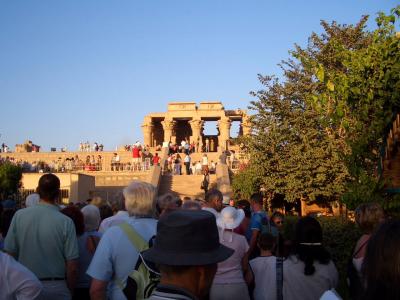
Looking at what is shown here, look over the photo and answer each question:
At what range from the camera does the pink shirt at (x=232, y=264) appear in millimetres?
5762

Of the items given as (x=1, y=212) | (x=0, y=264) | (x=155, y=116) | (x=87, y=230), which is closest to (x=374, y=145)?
(x=87, y=230)

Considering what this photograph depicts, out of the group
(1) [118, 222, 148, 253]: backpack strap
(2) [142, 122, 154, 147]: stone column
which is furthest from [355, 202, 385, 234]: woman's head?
(2) [142, 122, 154, 147]: stone column

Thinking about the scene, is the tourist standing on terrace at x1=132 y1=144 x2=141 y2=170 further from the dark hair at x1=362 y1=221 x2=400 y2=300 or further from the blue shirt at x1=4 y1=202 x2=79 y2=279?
the dark hair at x1=362 y1=221 x2=400 y2=300

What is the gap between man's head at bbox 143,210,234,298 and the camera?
2.54 m

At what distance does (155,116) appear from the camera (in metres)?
46.5

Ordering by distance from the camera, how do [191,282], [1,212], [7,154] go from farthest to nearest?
[7,154], [1,212], [191,282]

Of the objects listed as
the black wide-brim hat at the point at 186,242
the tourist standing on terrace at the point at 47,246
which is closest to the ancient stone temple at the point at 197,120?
the tourist standing on terrace at the point at 47,246

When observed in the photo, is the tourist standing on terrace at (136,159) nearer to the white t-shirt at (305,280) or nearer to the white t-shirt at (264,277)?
the white t-shirt at (264,277)

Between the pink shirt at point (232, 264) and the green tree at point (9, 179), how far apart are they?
76.1 feet

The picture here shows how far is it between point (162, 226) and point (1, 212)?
487 centimetres

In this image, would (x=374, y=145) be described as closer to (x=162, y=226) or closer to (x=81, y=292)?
(x=81, y=292)

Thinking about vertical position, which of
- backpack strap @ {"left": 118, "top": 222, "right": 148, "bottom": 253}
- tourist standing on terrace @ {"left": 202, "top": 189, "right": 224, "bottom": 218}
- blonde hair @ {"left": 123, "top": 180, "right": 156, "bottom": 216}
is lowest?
backpack strap @ {"left": 118, "top": 222, "right": 148, "bottom": 253}

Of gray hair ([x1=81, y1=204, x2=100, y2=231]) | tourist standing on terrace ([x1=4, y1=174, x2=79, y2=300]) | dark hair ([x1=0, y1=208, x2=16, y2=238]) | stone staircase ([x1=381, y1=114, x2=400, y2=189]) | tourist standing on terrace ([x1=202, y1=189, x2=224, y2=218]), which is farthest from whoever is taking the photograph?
stone staircase ([x1=381, y1=114, x2=400, y2=189])

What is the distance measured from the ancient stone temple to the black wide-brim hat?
39.6 meters
